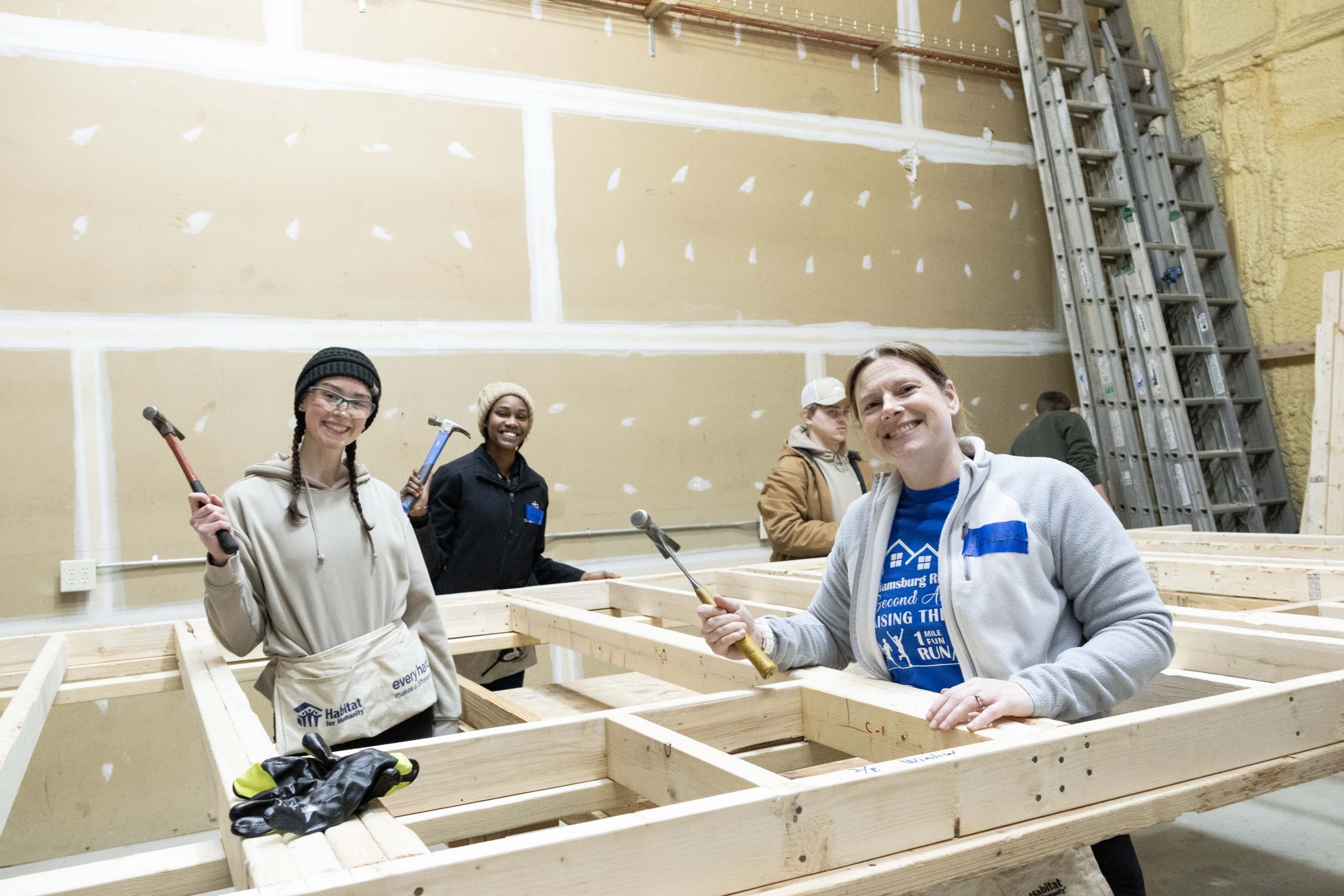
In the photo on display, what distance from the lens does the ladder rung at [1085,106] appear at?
5266mm

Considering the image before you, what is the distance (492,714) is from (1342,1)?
5.34 meters

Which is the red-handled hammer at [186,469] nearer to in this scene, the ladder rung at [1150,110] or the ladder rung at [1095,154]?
the ladder rung at [1095,154]

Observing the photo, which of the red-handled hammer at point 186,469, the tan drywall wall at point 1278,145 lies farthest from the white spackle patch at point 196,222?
the tan drywall wall at point 1278,145

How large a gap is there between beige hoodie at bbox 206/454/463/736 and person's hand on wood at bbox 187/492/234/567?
0.06 metres

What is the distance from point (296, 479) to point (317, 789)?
910mm

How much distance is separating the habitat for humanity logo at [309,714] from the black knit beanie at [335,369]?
1.76 feet

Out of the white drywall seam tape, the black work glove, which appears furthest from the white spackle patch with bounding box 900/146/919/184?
the black work glove

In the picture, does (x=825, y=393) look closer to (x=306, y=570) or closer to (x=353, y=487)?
(x=353, y=487)

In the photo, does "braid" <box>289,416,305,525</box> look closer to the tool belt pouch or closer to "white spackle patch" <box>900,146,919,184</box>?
the tool belt pouch

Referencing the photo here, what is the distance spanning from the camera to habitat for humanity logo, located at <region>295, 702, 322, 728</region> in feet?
5.82

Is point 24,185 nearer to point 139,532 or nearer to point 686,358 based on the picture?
point 139,532

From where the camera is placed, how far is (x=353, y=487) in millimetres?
1924

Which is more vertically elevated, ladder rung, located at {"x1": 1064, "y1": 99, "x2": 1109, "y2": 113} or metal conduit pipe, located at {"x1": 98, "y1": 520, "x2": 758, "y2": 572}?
ladder rung, located at {"x1": 1064, "y1": 99, "x2": 1109, "y2": 113}

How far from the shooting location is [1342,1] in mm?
4730
